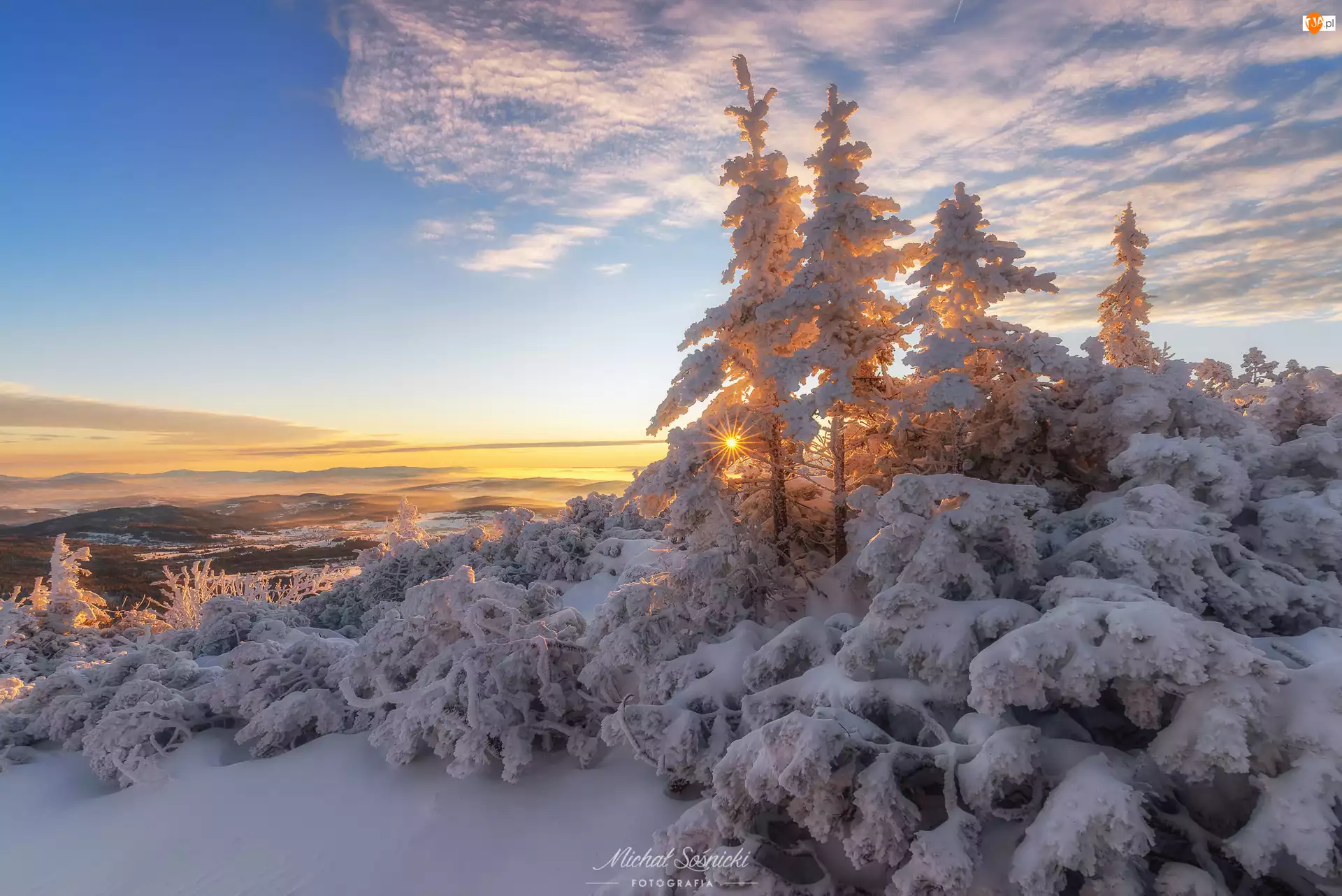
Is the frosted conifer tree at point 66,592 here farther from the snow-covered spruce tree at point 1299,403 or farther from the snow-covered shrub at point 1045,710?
the snow-covered spruce tree at point 1299,403

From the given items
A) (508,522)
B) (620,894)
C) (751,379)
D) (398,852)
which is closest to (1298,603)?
(751,379)

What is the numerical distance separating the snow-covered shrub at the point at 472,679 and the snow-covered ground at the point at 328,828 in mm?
516

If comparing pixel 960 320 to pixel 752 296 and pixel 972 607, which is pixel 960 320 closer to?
pixel 752 296

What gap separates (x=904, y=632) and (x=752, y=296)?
604 centimetres

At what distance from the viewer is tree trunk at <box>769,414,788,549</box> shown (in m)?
11.2

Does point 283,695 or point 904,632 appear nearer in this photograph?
point 904,632

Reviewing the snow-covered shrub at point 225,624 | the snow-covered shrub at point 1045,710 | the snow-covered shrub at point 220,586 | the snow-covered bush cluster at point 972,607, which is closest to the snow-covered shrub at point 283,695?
the snow-covered shrub at point 225,624

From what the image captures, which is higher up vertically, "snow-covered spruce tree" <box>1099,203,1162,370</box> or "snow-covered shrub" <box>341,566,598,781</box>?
"snow-covered spruce tree" <box>1099,203,1162,370</box>

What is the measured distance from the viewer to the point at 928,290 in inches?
368

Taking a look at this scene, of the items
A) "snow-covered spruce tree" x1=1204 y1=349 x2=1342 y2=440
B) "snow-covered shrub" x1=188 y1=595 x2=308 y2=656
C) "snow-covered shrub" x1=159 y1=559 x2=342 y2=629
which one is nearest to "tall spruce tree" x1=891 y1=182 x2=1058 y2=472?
"snow-covered spruce tree" x1=1204 y1=349 x2=1342 y2=440

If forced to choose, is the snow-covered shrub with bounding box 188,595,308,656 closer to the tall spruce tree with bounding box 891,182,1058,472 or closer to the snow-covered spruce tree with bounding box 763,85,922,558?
the snow-covered spruce tree with bounding box 763,85,922,558

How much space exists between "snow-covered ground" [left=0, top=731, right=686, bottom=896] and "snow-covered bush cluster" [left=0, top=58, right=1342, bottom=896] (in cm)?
56

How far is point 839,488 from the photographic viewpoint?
10945 millimetres

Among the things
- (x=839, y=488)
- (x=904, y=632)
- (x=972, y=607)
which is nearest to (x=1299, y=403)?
(x=839, y=488)
